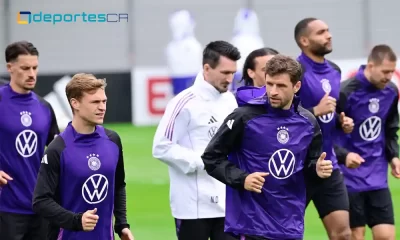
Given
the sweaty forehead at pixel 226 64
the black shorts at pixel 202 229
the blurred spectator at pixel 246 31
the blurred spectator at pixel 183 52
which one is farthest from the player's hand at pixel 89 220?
the blurred spectator at pixel 246 31

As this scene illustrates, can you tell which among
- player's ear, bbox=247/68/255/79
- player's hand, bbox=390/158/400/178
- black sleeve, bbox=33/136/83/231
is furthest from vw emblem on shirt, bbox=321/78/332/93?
black sleeve, bbox=33/136/83/231

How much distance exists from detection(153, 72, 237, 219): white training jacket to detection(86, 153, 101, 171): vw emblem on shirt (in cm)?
146

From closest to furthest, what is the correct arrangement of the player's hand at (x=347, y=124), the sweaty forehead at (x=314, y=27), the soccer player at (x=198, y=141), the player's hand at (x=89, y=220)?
the player's hand at (x=89, y=220) → the soccer player at (x=198, y=141) → the player's hand at (x=347, y=124) → the sweaty forehead at (x=314, y=27)

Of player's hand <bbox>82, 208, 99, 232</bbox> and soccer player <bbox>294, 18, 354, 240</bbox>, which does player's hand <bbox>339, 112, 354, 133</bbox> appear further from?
player's hand <bbox>82, 208, 99, 232</bbox>

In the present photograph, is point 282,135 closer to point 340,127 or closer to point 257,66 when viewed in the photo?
point 257,66

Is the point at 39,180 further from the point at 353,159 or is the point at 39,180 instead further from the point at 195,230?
the point at 353,159

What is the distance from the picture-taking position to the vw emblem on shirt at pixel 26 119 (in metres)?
8.78

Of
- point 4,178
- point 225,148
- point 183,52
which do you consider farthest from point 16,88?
point 183,52

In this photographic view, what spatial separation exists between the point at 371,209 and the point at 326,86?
59.9 inches

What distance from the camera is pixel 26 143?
28.7 feet

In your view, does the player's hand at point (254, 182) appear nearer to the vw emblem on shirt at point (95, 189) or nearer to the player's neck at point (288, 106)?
the player's neck at point (288, 106)

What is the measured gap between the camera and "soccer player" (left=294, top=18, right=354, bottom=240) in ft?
31.2

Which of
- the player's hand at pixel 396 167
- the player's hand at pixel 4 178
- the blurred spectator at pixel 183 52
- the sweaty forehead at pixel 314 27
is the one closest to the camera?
the player's hand at pixel 4 178

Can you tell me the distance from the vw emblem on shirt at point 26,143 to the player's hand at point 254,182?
2.44 meters
